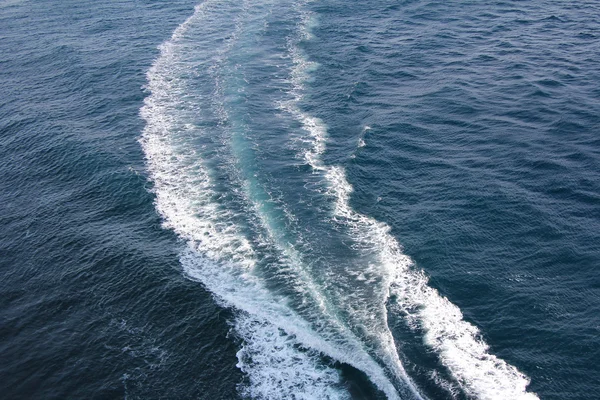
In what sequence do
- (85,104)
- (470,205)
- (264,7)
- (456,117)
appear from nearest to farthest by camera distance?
(470,205)
(456,117)
(85,104)
(264,7)

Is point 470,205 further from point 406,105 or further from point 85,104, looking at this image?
point 85,104

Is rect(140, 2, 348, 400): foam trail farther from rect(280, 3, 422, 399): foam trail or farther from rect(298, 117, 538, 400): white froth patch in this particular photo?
rect(298, 117, 538, 400): white froth patch

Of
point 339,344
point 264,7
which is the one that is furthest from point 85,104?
point 339,344

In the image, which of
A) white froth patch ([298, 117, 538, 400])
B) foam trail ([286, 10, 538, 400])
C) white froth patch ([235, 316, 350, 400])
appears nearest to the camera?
white froth patch ([298, 117, 538, 400])

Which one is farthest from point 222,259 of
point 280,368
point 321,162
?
point 321,162

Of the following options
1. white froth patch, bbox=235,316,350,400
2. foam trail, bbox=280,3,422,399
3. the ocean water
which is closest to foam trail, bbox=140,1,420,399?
white froth patch, bbox=235,316,350,400

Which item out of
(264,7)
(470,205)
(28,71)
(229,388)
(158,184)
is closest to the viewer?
(229,388)

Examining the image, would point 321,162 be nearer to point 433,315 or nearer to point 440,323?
point 433,315

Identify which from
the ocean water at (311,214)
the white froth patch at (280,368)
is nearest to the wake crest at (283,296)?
the white froth patch at (280,368)
